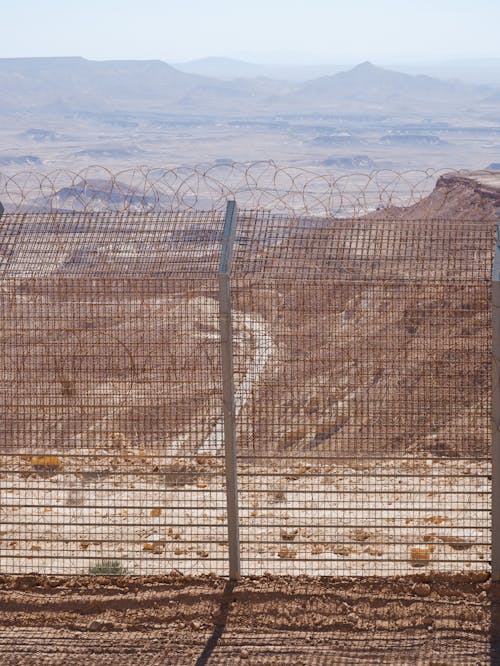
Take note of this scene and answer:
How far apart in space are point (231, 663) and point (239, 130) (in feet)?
623

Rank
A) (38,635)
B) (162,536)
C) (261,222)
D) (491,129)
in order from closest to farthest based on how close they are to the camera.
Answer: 1. (38,635)
2. (261,222)
3. (162,536)
4. (491,129)

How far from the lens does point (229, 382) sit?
6348 mm

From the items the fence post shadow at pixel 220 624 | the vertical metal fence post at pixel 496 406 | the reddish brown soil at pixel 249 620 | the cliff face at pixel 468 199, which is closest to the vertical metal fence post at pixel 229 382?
the fence post shadow at pixel 220 624

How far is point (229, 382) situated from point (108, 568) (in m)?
1.71

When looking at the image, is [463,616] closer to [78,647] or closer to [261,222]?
[78,647]

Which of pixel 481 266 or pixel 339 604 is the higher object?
pixel 481 266

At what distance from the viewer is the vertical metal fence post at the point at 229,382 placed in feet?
20.6

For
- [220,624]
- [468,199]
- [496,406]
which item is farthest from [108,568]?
[468,199]

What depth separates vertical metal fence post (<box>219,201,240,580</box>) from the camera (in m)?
6.28

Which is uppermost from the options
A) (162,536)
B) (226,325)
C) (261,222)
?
(261,222)

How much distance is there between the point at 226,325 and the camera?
247 inches

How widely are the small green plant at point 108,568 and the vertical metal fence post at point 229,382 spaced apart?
844 millimetres

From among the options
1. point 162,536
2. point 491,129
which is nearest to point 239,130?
point 491,129

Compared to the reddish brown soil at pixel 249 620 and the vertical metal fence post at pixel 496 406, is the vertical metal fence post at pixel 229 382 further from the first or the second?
the vertical metal fence post at pixel 496 406
